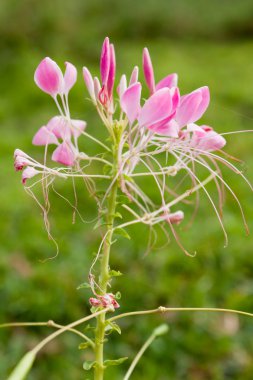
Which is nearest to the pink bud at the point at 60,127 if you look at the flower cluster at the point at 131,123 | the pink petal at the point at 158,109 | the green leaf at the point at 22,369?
the flower cluster at the point at 131,123

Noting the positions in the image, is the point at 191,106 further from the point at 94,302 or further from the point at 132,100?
the point at 94,302

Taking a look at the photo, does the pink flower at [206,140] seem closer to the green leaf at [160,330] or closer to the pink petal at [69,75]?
the pink petal at [69,75]

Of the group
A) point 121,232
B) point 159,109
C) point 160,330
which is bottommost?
point 160,330

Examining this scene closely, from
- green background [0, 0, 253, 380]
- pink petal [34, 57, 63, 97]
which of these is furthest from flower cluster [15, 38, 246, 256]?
green background [0, 0, 253, 380]

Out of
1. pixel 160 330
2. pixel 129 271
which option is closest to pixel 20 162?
pixel 160 330

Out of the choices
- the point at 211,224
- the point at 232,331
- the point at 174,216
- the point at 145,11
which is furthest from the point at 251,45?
the point at 174,216

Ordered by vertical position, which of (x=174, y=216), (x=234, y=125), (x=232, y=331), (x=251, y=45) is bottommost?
(x=232, y=331)

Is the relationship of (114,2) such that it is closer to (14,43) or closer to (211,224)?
(14,43)
